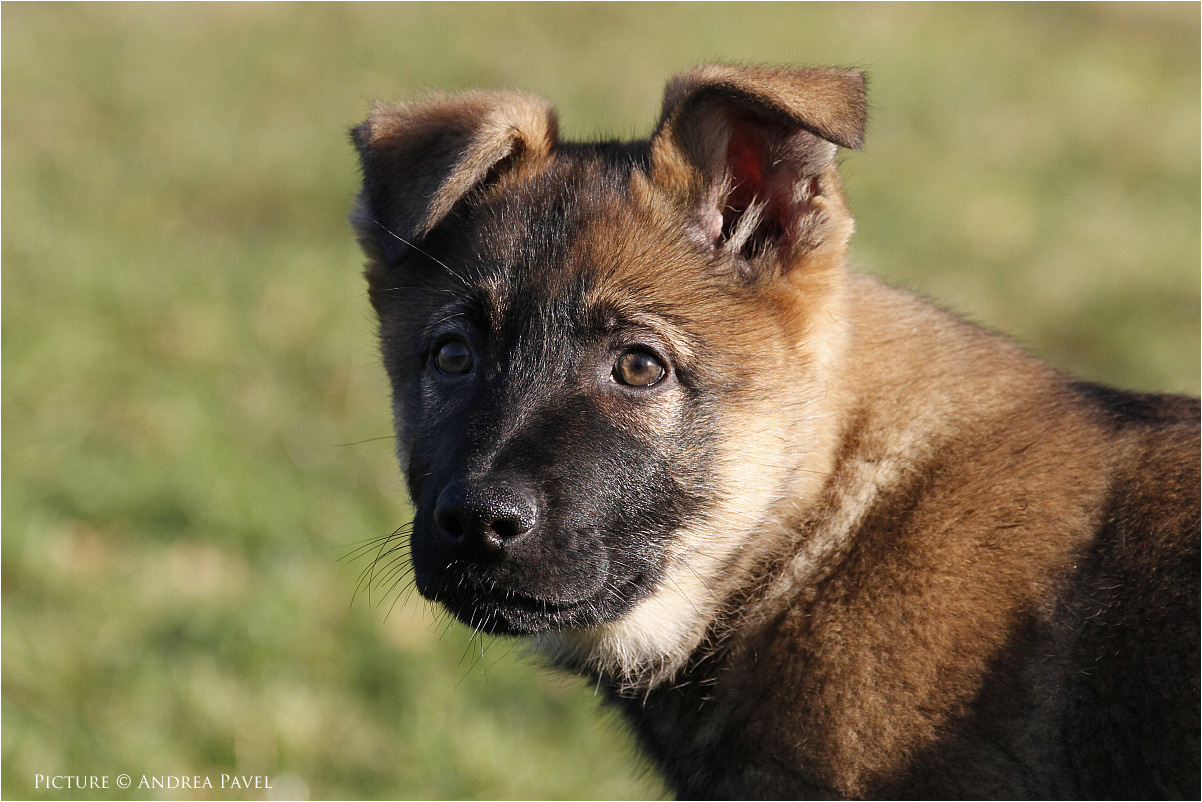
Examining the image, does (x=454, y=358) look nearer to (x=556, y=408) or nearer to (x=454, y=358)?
(x=454, y=358)

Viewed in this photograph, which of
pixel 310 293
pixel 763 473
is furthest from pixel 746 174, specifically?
pixel 310 293

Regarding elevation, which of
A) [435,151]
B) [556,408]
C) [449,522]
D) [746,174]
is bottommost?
[449,522]

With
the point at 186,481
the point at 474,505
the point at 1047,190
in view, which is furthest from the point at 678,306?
the point at 1047,190

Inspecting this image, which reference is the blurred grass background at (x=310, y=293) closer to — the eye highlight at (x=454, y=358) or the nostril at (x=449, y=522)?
the eye highlight at (x=454, y=358)

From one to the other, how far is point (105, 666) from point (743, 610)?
10.1 ft

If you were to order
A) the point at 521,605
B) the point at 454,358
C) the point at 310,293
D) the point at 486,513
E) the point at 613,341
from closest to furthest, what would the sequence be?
the point at 486,513 < the point at 521,605 < the point at 613,341 < the point at 454,358 < the point at 310,293

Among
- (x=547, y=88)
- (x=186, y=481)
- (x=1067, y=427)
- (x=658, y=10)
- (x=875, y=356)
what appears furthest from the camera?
(x=658, y=10)

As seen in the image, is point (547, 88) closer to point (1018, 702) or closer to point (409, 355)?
point (409, 355)

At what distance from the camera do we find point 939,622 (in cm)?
318

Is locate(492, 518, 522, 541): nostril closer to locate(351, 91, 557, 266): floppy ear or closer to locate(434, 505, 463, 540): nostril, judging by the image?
locate(434, 505, 463, 540): nostril

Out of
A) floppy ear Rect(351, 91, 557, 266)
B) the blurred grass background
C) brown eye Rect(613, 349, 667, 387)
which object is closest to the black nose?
brown eye Rect(613, 349, 667, 387)

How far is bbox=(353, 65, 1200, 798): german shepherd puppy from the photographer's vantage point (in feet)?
10.2

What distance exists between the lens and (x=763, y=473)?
3545 mm

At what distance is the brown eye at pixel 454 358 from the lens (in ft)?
11.9
